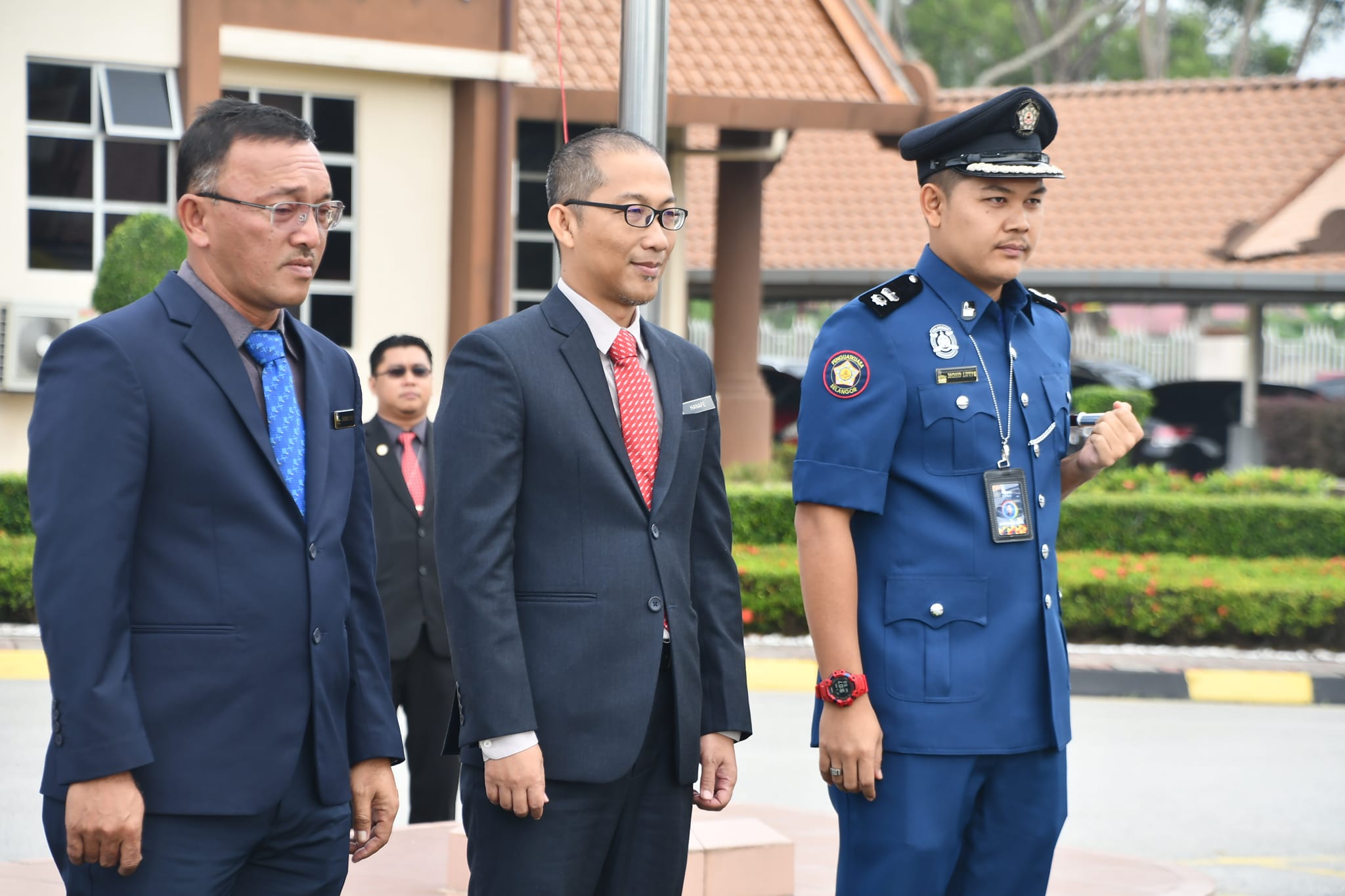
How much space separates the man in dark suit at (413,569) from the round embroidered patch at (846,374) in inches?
104

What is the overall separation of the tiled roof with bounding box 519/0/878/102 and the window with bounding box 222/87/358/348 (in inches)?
68.7

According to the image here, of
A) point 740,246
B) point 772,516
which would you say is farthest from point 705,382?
point 740,246

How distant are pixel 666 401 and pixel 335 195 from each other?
415 inches

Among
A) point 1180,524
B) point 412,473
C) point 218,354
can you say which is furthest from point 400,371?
point 1180,524

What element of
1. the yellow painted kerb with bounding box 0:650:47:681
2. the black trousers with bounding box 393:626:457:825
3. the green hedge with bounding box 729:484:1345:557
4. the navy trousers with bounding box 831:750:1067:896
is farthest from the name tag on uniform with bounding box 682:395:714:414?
the green hedge with bounding box 729:484:1345:557

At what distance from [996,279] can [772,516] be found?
9215mm

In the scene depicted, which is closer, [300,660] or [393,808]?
[300,660]

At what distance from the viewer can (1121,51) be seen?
43.6 meters

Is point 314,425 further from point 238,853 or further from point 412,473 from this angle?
point 412,473

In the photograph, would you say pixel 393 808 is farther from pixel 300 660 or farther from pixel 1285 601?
pixel 1285 601

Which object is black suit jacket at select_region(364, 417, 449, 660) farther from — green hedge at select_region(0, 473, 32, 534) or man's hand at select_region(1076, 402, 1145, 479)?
green hedge at select_region(0, 473, 32, 534)

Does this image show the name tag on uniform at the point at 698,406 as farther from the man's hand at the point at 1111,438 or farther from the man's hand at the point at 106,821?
the man's hand at the point at 106,821

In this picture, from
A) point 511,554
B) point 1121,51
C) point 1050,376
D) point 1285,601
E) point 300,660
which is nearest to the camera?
point 300,660

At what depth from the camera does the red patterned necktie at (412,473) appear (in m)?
6.07
